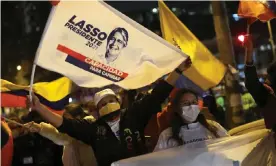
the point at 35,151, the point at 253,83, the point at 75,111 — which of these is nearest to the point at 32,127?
the point at 75,111

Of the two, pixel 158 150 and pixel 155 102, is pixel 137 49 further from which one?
pixel 158 150

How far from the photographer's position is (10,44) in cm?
2048

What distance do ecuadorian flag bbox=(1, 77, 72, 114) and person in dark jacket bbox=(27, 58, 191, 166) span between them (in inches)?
29.1

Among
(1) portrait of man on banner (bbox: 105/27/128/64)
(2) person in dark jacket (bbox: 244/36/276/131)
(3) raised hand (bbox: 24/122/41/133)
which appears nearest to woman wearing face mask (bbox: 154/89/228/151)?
(2) person in dark jacket (bbox: 244/36/276/131)

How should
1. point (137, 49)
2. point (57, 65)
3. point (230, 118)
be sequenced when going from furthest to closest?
point (230, 118) < point (137, 49) < point (57, 65)

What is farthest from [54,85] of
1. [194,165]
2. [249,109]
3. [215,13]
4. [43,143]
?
[249,109]

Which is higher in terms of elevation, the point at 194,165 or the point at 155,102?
the point at 155,102

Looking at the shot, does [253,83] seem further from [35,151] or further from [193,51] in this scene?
[35,151]

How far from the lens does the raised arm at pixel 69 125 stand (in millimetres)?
4176

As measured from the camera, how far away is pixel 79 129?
4477 mm

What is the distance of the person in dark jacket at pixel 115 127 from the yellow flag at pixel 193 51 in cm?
55

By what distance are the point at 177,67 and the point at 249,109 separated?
5.56 meters

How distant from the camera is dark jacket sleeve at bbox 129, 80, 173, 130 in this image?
4.70 metres

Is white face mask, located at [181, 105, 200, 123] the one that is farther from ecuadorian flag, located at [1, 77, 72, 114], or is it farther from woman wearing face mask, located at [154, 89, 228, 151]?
ecuadorian flag, located at [1, 77, 72, 114]
